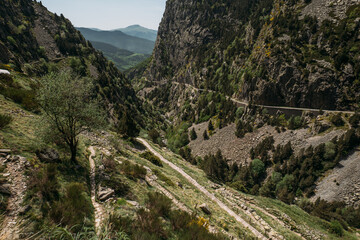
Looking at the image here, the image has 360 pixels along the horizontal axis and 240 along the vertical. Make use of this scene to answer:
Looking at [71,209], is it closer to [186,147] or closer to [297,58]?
[186,147]

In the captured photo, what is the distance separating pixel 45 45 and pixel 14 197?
8671cm

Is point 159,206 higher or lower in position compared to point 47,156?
lower

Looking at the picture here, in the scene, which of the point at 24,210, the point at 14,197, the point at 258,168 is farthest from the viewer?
the point at 258,168

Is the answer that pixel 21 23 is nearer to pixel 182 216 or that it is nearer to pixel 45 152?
pixel 45 152

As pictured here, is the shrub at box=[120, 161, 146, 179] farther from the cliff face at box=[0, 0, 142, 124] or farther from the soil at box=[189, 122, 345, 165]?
the cliff face at box=[0, 0, 142, 124]

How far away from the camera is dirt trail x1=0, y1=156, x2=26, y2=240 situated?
196 inches

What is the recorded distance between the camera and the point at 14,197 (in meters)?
7.23

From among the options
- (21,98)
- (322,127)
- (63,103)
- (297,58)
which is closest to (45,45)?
(21,98)

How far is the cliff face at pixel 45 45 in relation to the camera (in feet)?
182

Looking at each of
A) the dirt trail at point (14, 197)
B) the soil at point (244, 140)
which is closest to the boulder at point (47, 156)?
the dirt trail at point (14, 197)

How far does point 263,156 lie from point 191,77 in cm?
8570

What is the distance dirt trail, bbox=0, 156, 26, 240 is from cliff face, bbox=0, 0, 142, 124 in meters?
52.0

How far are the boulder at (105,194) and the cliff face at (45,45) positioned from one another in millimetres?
50592

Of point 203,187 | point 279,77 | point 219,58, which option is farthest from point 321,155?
point 219,58
